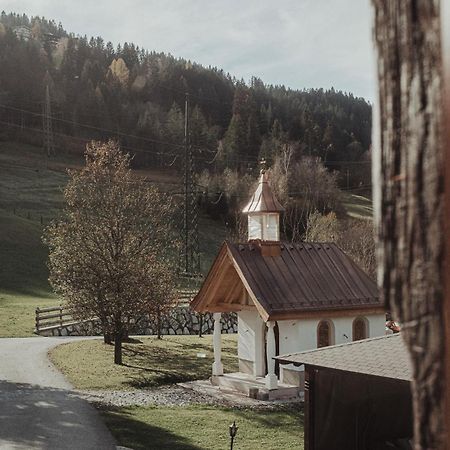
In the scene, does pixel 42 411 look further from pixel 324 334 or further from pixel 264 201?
pixel 264 201

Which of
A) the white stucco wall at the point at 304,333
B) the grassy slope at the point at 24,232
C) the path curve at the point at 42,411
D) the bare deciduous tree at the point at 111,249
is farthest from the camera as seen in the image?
the grassy slope at the point at 24,232

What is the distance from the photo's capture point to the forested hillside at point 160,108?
268 feet

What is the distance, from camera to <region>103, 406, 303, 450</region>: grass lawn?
12.9 metres

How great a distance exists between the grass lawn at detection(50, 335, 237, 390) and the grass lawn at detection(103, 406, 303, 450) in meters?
3.47

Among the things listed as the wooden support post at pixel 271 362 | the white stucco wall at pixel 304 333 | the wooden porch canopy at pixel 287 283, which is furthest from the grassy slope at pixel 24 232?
the wooden support post at pixel 271 362

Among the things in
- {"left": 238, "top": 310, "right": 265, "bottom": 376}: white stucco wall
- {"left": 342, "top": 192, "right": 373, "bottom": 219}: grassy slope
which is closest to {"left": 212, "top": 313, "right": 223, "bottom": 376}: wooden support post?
{"left": 238, "top": 310, "right": 265, "bottom": 376}: white stucco wall

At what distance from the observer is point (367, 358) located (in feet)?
32.3

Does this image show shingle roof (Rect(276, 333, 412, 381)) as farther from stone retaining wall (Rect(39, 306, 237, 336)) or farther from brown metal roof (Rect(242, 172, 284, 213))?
stone retaining wall (Rect(39, 306, 237, 336))

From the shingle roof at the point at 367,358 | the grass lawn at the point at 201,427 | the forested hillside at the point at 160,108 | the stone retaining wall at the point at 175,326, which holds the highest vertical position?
the forested hillside at the point at 160,108

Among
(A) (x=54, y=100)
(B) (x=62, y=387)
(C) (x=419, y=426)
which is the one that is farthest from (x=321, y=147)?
(C) (x=419, y=426)

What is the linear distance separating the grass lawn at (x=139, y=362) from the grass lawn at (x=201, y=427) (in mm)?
3471

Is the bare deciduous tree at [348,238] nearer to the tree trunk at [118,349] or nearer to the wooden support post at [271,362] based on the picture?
the tree trunk at [118,349]

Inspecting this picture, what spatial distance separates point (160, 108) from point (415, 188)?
98.4 m

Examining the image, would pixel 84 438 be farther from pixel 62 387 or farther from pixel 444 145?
pixel 444 145
